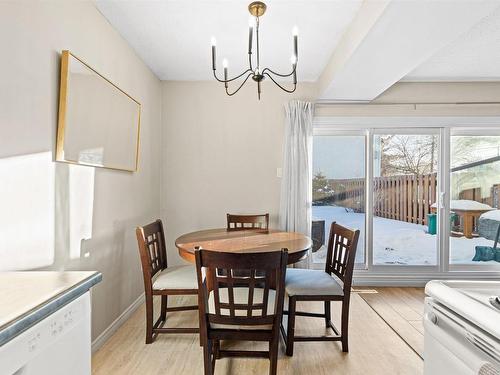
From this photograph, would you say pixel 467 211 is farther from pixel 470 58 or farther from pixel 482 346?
pixel 482 346

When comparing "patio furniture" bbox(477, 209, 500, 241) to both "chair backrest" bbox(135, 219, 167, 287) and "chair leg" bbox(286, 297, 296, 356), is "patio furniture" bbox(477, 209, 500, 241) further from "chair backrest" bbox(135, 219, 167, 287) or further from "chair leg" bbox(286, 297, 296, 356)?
"chair backrest" bbox(135, 219, 167, 287)

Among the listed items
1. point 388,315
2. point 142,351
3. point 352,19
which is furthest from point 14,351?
point 388,315

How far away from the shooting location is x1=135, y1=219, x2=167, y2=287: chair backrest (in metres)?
2.19

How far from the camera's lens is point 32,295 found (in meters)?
0.93

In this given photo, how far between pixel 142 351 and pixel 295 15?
2.69 metres

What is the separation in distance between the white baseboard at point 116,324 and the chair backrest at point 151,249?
0.52 meters

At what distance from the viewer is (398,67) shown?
254 cm

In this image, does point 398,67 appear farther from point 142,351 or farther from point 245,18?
point 142,351

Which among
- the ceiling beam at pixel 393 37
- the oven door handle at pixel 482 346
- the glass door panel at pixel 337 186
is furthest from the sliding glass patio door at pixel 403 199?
the oven door handle at pixel 482 346

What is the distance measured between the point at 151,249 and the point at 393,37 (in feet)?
7.75

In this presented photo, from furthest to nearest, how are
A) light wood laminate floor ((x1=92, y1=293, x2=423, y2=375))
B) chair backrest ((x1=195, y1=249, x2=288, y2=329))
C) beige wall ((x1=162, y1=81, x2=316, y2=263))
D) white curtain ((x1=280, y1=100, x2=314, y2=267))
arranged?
beige wall ((x1=162, y1=81, x2=316, y2=263)) → white curtain ((x1=280, y1=100, x2=314, y2=267)) → light wood laminate floor ((x1=92, y1=293, x2=423, y2=375)) → chair backrest ((x1=195, y1=249, x2=288, y2=329))

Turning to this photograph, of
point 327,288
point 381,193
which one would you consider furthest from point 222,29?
point 381,193

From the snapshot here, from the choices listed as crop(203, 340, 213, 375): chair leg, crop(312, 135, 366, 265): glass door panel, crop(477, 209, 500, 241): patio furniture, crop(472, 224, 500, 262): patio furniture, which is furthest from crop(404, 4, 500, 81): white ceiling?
crop(203, 340, 213, 375): chair leg

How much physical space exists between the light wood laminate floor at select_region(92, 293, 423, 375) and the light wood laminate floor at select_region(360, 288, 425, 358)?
0.31 ft
